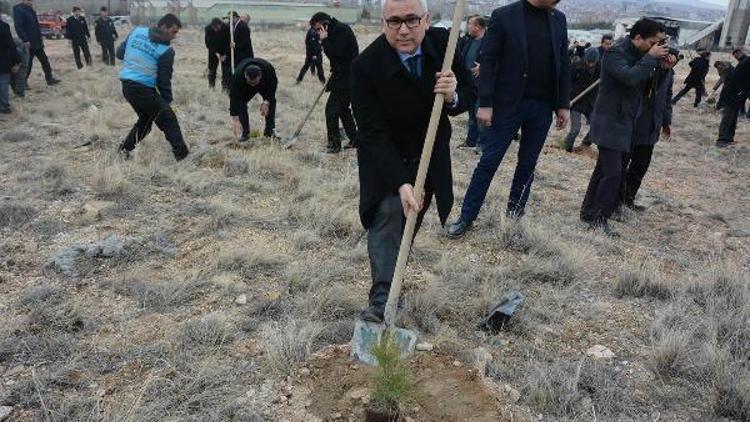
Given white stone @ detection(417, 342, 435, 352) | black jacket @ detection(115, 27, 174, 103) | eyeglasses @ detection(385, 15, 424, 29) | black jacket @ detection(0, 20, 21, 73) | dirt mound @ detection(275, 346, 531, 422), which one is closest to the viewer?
dirt mound @ detection(275, 346, 531, 422)

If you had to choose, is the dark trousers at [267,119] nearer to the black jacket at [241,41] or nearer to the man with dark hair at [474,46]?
the black jacket at [241,41]

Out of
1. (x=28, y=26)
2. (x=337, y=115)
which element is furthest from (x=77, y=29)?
(x=337, y=115)

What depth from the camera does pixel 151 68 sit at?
584 centimetres

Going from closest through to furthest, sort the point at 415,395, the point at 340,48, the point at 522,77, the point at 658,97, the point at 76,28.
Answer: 1. the point at 415,395
2. the point at 522,77
3. the point at 658,97
4. the point at 340,48
5. the point at 76,28

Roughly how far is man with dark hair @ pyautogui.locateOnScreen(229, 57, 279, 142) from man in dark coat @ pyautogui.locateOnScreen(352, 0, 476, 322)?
3961mm

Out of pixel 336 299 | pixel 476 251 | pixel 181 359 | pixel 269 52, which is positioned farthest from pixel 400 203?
pixel 269 52

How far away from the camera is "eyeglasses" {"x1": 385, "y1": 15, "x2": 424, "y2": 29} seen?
2.48 m

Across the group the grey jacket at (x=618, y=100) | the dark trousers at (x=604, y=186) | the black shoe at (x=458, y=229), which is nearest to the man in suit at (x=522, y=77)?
the black shoe at (x=458, y=229)

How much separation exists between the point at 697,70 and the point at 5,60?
1407 cm

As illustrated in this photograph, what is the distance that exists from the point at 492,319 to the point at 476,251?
1.15 metres

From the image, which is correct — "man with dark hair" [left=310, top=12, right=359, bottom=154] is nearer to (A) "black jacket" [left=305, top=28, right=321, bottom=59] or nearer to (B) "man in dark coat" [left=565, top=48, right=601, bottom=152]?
(B) "man in dark coat" [left=565, top=48, right=601, bottom=152]

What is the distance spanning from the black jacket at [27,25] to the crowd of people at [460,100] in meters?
6.12

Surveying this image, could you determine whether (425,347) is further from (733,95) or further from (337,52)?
(733,95)

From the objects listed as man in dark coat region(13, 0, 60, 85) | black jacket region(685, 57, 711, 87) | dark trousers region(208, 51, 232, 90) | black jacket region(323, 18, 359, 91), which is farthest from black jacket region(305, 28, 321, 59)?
black jacket region(685, 57, 711, 87)
